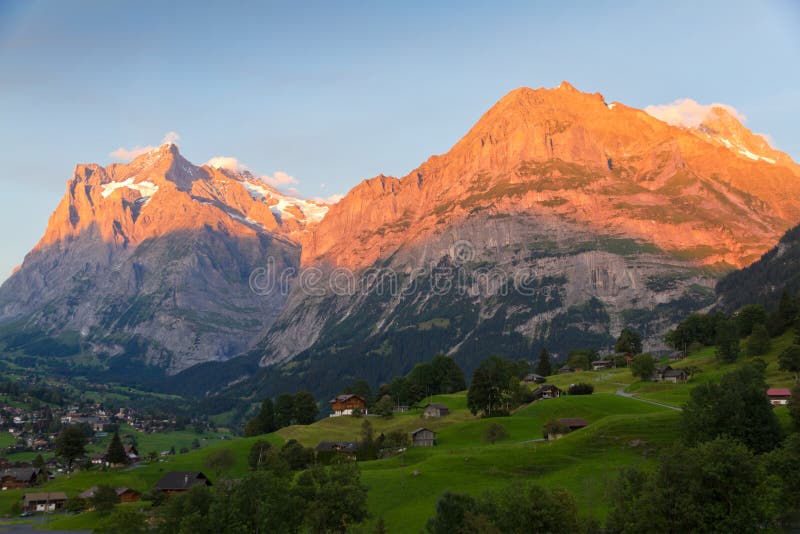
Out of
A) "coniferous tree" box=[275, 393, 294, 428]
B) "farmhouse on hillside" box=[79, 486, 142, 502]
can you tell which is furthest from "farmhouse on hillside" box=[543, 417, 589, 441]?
"coniferous tree" box=[275, 393, 294, 428]

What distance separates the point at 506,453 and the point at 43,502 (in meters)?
85.1

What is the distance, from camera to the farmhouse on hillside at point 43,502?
128875mm

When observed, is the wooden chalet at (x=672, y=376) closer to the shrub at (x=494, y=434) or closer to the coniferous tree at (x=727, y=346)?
the coniferous tree at (x=727, y=346)

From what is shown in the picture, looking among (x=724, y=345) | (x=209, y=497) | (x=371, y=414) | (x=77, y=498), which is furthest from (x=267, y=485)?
(x=724, y=345)

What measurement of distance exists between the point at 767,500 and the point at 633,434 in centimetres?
4558

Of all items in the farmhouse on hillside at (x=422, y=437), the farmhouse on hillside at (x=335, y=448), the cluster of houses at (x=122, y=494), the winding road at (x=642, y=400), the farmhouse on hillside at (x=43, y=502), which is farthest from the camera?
the farmhouse on hillside at (x=422, y=437)

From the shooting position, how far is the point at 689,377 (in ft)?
526

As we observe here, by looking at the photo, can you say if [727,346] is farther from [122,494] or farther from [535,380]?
[122,494]

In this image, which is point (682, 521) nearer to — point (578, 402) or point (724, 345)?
point (578, 402)

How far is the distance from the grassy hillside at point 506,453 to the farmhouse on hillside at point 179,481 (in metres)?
7.01

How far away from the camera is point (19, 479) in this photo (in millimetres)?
157750

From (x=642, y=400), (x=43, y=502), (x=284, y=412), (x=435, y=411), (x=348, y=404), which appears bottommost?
(x=43, y=502)

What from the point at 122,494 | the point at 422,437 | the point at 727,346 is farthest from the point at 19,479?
the point at 727,346

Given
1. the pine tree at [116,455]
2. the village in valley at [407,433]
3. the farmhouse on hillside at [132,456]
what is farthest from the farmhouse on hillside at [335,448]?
the farmhouse on hillside at [132,456]
